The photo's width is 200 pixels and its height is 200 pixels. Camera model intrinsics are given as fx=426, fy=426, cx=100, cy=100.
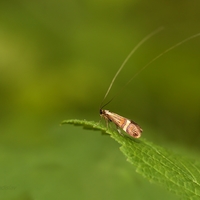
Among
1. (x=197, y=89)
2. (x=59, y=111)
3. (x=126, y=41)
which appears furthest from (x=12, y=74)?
(x=197, y=89)

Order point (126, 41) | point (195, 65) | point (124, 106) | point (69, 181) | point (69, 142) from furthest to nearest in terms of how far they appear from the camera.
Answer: point (126, 41) → point (195, 65) → point (124, 106) → point (69, 142) → point (69, 181)

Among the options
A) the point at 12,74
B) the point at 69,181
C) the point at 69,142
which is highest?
the point at 12,74

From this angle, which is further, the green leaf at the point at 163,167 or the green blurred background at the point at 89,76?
the green blurred background at the point at 89,76

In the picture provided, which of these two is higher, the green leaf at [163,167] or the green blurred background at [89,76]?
the green blurred background at [89,76]

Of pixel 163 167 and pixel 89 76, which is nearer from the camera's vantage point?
pixel 163 167

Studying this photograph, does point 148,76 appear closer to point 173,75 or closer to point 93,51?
point 173,75
